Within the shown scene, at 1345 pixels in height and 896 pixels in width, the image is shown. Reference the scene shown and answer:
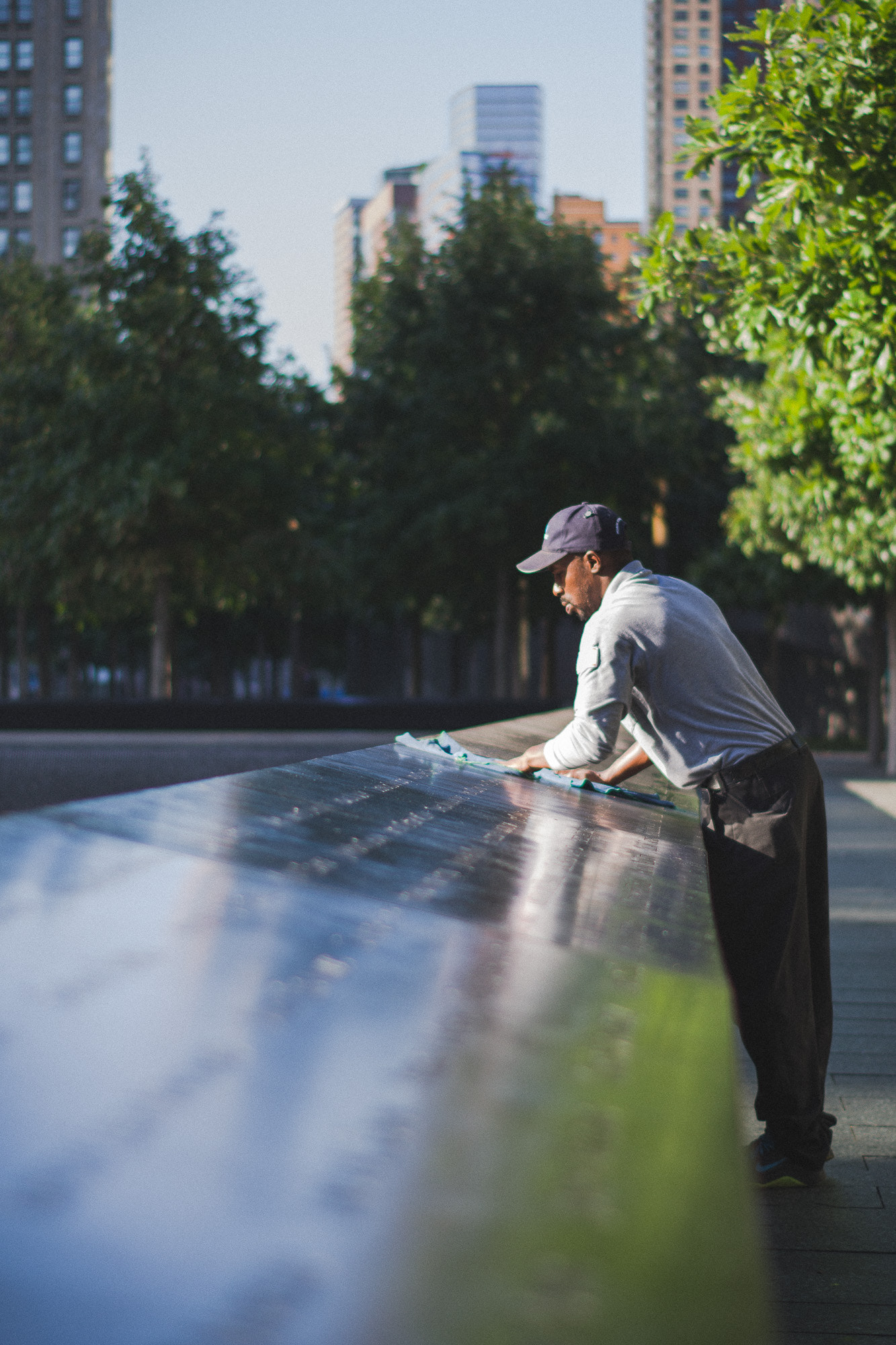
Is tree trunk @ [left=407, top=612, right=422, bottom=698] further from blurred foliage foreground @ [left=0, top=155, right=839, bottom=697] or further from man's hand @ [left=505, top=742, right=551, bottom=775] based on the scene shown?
man's hand @ [left=505, top=742, right=551, bottom=775]

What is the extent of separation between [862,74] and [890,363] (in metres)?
1.53

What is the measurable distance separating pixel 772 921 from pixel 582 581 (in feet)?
3.44

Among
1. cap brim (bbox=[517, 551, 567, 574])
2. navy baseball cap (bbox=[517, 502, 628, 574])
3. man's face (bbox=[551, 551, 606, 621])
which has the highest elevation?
navy baseball cap (bbox=[517, 502, 628, 574])

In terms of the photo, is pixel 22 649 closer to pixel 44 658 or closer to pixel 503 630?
pixel 44 658

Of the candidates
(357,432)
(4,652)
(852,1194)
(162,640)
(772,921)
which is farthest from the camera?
(4,652)

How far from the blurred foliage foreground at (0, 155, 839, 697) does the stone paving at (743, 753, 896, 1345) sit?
16.4 m

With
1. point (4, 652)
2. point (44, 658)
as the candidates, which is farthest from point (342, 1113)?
point (4, 652)

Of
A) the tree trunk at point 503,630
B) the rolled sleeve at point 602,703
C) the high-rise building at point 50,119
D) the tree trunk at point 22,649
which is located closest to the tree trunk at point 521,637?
the tree trunk at point 503,630

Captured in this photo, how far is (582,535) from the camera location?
12.0 feet

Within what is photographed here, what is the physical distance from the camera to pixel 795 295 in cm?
763

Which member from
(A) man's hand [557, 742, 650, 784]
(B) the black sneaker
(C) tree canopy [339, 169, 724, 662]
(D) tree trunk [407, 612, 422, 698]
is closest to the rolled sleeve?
(A) man's hand [557, 742, 650, 784]

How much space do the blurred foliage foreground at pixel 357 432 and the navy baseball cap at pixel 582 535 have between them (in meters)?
18.9

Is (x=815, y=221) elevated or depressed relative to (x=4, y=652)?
elevated

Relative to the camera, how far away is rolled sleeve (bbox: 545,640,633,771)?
334 cm
